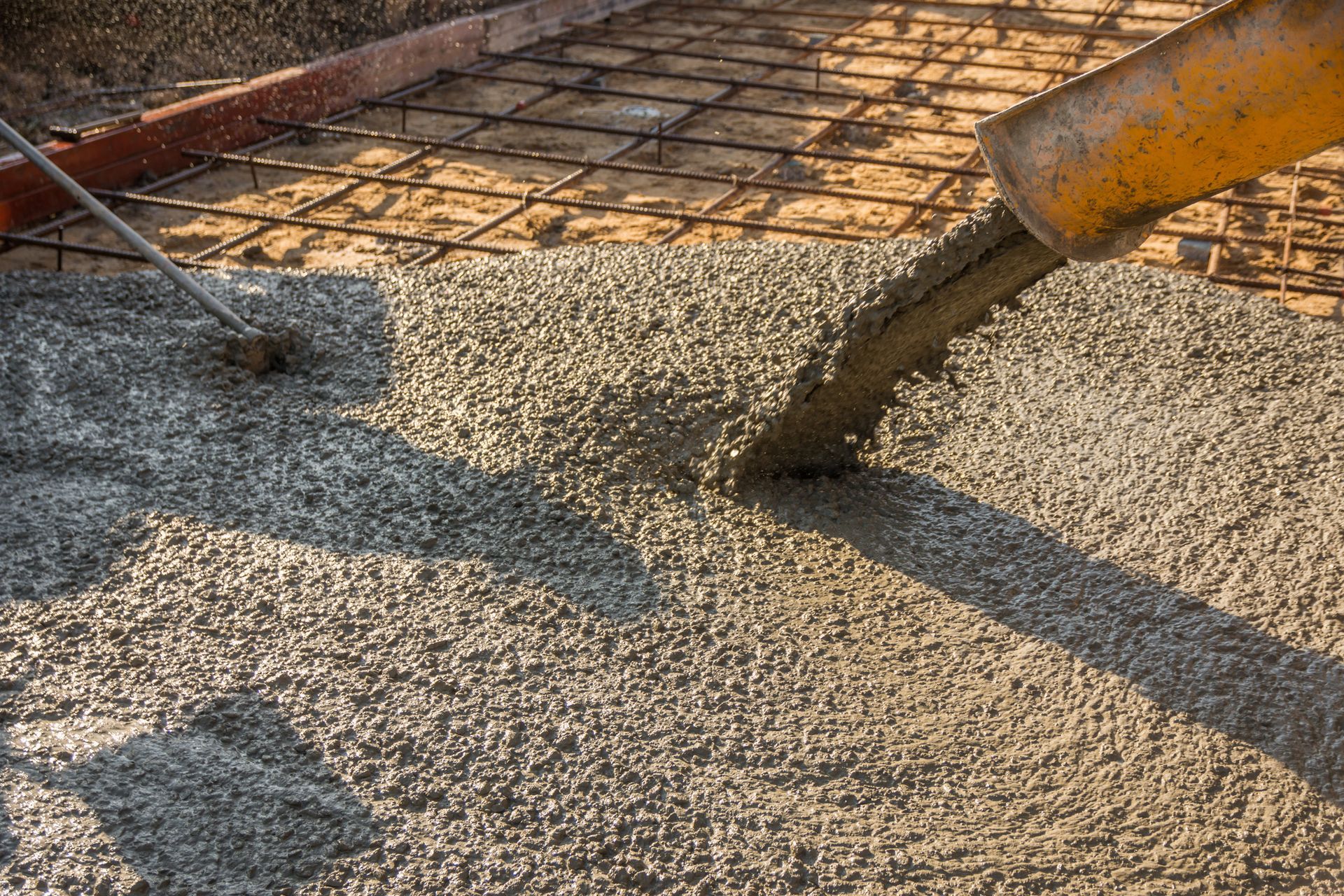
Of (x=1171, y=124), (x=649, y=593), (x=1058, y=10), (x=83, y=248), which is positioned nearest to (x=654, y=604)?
(x=649, y=593)

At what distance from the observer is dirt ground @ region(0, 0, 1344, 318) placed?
15.9 ft

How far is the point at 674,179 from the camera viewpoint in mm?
5766

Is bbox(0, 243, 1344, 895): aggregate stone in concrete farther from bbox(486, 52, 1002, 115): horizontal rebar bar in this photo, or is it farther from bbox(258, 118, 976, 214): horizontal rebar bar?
bbox(486, 52, 1002, 115): horizontal rebar bar

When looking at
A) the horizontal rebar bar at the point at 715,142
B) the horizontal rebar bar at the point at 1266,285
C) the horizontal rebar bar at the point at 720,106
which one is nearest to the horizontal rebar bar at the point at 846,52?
the horizontal rebar bar at the point at 720,106

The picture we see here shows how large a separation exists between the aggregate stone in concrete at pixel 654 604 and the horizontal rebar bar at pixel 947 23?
472cm

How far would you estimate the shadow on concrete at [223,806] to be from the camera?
1.77 m

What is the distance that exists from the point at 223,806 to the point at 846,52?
6.64 metres

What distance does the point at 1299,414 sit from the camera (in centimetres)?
300

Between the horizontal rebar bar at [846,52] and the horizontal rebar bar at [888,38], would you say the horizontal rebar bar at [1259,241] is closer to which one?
the horizontal rebar bar at [846,52]

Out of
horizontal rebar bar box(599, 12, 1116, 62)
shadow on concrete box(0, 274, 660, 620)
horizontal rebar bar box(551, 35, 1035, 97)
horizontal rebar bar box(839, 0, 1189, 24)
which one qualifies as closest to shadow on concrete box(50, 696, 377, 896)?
shadow on concrete box(0, 274, 660, 620)

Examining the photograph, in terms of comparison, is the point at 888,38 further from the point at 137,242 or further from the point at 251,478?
the point at 251,478

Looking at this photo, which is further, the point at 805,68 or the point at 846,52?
the point at 846,52

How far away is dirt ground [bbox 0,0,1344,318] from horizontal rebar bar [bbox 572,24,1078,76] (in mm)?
46

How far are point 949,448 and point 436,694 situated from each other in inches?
59.3
